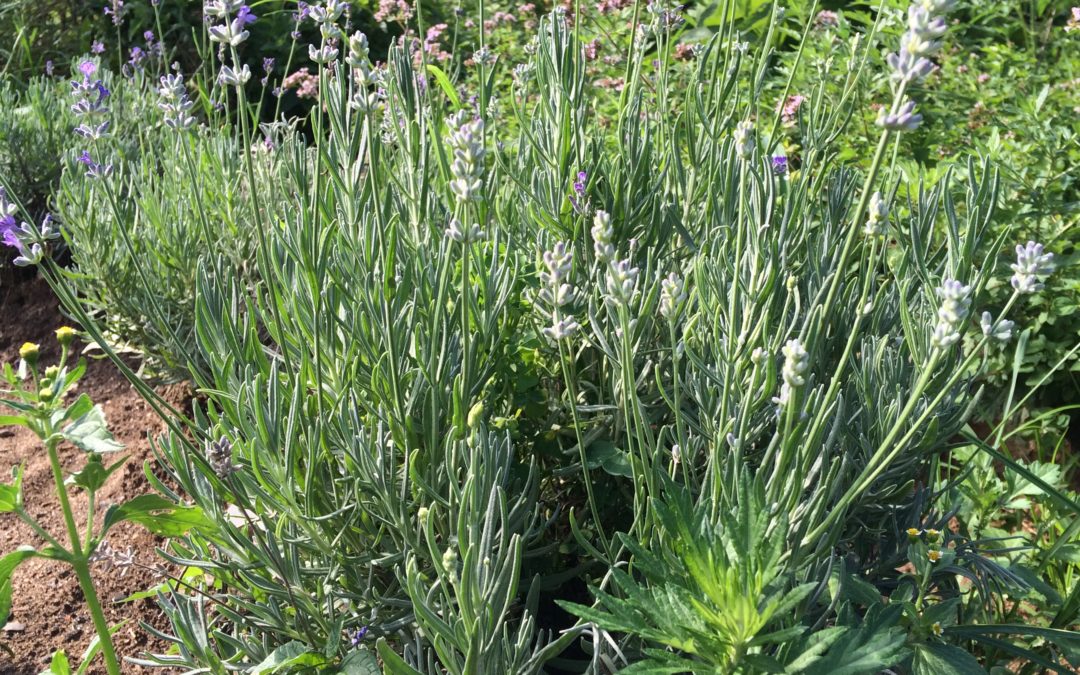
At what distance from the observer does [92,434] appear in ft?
4.56

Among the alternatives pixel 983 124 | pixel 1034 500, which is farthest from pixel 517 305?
pixel 983 124

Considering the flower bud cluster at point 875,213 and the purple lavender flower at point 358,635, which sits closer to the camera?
the flower bud cluster at point 875,213

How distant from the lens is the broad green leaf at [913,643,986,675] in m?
1.30

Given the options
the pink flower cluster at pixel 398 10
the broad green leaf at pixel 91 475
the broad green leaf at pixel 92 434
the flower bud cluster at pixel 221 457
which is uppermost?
the pink flower cluster at pixel 398 10

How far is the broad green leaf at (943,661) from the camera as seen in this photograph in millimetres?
1297

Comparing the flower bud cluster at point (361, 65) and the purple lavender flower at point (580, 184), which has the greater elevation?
the flower bud cluster at point (361, 65)

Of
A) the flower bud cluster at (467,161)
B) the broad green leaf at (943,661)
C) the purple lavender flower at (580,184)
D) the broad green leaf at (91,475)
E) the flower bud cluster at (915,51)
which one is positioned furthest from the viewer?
the purple lavender flower at (580,184)

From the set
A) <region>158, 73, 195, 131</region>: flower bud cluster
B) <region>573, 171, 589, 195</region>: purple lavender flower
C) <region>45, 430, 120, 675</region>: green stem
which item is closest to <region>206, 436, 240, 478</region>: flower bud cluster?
<region>45, 430, 120, 675</region>: green stem

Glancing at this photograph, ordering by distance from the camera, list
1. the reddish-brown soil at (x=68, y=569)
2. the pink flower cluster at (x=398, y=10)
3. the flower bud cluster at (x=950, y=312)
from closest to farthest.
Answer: the flower bud cluster at (x=950, y=312) → the reddish-brown soil at (x=68, y=569) → the pink flower cluster at (x=398, y=10)

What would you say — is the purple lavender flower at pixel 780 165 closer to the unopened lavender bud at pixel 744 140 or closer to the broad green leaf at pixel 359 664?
the unopened lavender bud at pixel 744 140

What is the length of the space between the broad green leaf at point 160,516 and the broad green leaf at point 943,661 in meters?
1.07

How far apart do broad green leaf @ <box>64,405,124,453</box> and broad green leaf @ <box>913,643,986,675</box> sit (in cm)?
116

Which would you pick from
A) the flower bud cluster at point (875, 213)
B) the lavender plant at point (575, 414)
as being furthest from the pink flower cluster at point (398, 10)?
the flower bud cluster at point (875, 213)

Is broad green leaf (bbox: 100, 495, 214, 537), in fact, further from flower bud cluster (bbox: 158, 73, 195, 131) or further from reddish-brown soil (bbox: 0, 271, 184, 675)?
flower bud cluster (bbox: 158, 73, 195, 131)
